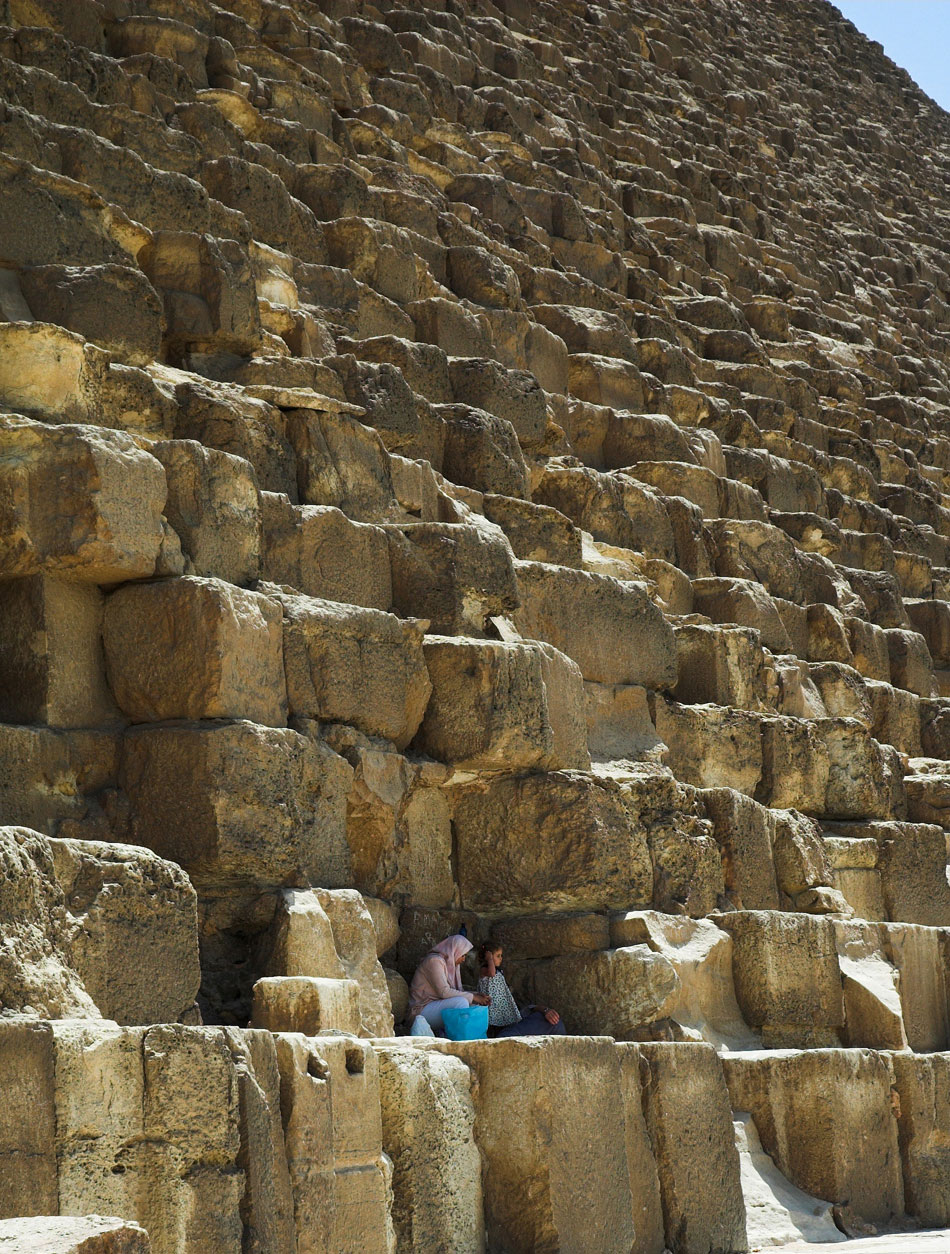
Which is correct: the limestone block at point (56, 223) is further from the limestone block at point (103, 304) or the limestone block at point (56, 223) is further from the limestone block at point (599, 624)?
the limestone block at point (599, 624)

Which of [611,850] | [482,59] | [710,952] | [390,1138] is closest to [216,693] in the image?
[390,1138]

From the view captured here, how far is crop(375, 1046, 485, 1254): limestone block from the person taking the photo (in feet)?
19.0

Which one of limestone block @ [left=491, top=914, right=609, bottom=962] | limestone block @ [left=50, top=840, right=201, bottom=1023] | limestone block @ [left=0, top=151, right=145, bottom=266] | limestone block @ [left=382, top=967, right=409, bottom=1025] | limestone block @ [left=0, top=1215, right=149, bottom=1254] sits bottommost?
limestone block @ [left=0, top=1215, right=149, bottom=1254]

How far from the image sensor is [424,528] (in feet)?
27.3

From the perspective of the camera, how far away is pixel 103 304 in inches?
321

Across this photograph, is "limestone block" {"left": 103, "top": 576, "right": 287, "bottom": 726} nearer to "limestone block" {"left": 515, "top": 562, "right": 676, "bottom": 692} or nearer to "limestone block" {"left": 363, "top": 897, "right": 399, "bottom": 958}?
"limestone block" {"left": 363, "top": 897, "right": 399, "bottom": 958}

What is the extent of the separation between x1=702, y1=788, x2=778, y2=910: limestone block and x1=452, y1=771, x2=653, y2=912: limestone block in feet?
4.12

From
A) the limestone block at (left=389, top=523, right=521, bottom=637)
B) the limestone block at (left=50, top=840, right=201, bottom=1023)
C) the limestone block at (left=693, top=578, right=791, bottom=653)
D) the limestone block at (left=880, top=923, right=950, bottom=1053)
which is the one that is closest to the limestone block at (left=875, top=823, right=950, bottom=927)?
the limestone block at (left=880, top=923, right=950, bottom=1053)

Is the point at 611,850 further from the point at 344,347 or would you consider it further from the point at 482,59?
the point at 482,59

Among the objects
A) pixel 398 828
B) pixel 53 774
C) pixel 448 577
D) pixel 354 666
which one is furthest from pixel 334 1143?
pixel 448 577

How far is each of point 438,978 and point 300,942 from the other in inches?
38.8

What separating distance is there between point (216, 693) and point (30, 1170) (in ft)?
7.98

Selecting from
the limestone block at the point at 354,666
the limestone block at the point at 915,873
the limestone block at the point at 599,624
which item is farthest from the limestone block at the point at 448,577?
the limestone block at the point at 915,873

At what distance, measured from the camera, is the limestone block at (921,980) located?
950 centimetres
